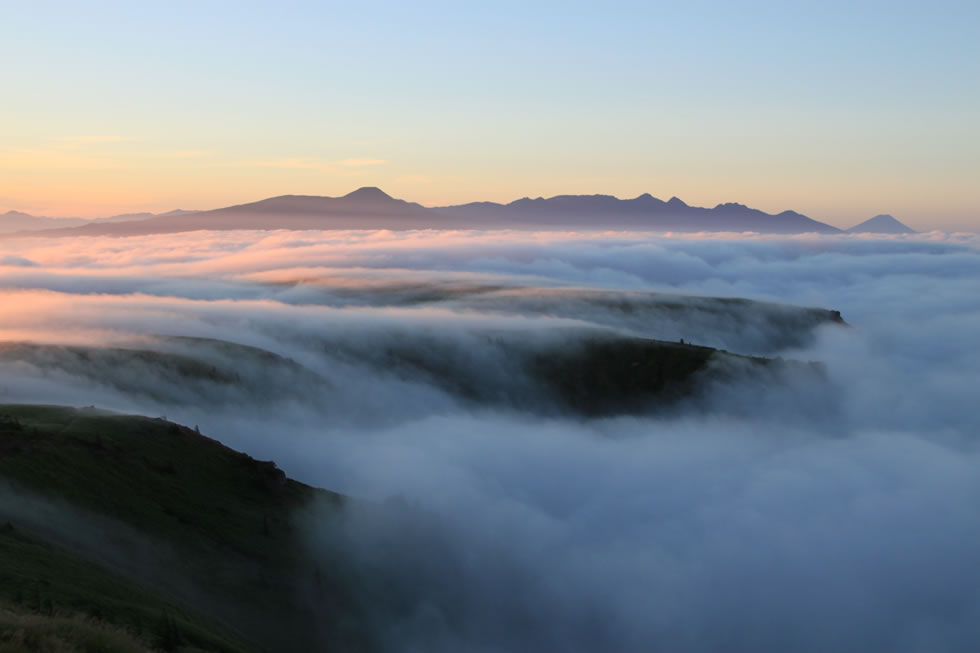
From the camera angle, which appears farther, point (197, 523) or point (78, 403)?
point (78, 403)

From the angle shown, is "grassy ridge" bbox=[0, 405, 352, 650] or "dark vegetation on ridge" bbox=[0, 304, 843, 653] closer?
"dark vegetation on ridge" bbox=[0, 304, 843, 653]

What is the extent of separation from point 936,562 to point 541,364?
83.7 metres

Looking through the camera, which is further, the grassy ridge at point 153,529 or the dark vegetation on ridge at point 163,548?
the grassy ridge at point 153,529

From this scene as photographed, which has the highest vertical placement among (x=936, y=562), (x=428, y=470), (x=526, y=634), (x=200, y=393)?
(x=200, y=393)

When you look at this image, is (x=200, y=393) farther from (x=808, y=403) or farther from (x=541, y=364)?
(x=808, y=403)

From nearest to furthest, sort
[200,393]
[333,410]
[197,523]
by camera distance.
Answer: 1. [197,523]
2. [200,393]
3. [333,410]

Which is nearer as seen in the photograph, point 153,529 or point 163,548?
point 163,548

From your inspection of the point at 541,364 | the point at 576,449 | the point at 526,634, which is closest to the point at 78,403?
the point at 526,634

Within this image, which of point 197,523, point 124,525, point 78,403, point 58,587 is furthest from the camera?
point 78,403

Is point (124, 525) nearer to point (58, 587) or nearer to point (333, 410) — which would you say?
point (58, 587)

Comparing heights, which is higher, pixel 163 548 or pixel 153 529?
pixel 153 529

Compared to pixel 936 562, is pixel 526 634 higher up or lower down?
higher up

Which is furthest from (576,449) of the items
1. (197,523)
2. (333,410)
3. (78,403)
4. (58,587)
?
(58,587)

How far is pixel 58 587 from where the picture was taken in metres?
35.5
